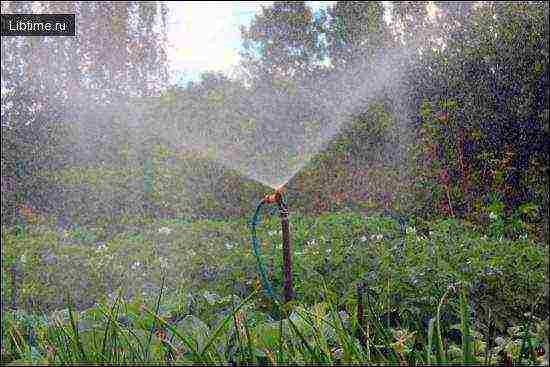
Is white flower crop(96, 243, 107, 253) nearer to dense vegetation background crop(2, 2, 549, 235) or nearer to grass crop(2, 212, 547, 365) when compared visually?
grass crop(2, 212, 547, 365)

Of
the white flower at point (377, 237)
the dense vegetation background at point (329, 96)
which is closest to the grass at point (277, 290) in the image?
the white flower at point (377, 237)

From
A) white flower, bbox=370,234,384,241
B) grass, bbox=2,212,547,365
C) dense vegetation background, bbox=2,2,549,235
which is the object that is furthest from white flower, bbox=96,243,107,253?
white flower, bbox=370,234,384,241

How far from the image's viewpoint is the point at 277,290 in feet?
15.3

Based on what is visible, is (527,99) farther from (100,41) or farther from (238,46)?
(100,41)

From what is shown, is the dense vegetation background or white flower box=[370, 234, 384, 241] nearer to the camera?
white flower box=[370, 234, 384, 241]

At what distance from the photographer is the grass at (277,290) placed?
1261 millimetres

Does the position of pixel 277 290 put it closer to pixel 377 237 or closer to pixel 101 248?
Result: pixel 377 237

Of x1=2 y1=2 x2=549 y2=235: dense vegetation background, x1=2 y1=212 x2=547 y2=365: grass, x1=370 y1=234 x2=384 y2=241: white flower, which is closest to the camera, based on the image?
x1=2 y1=212 x2=547 y2=365: grass

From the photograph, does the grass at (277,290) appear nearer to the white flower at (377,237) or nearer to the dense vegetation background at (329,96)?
the white flower at (377,237)

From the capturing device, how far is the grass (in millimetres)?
1261

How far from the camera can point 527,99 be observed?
6.57 meters

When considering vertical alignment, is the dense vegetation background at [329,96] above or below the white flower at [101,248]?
above

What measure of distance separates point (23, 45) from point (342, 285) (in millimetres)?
8331

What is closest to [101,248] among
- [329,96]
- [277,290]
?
[277,290]
